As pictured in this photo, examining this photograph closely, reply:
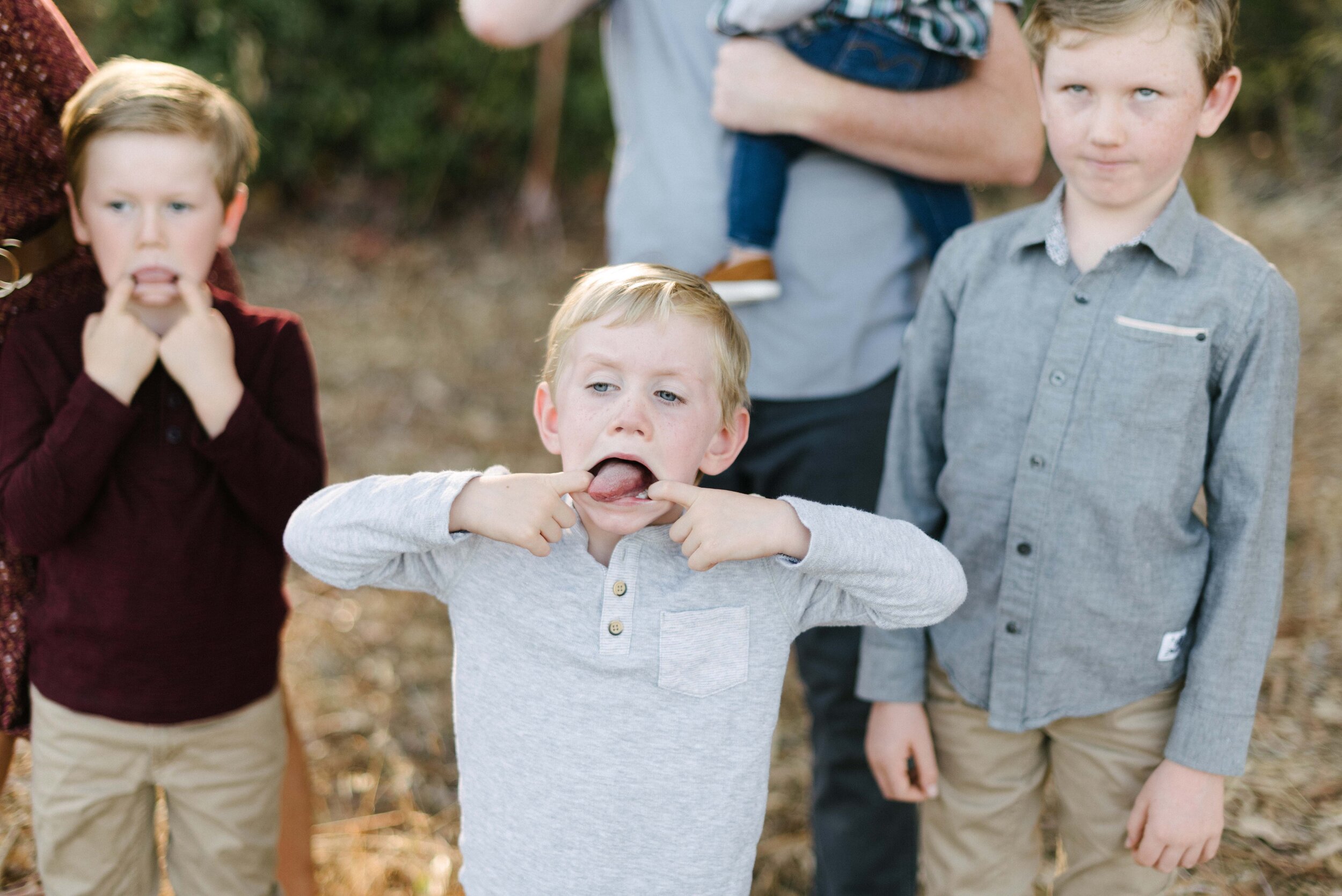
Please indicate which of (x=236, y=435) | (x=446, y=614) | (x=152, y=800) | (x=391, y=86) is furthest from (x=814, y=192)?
(x=391, y=86)

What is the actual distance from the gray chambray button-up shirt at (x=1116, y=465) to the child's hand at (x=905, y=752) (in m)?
0.11

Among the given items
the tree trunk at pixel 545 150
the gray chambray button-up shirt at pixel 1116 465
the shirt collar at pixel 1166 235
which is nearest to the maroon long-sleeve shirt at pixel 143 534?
the gray chambray button-up shirt at pixel 1116 465

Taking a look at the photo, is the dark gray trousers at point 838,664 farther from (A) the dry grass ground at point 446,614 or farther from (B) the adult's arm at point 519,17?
(B) the adult's arm at point 519,17

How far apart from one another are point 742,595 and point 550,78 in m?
6.46

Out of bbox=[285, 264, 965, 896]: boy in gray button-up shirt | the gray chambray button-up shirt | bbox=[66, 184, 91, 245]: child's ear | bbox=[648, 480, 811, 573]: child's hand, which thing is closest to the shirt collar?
the gray chambray button-up shirt

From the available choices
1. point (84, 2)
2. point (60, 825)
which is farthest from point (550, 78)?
point (60, 825)

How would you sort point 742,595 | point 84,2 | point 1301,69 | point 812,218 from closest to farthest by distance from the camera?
point 742,595 < point 812,218 < point 1301,69 < point 84,2

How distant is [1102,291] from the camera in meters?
1.78

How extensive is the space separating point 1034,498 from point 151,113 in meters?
1.49

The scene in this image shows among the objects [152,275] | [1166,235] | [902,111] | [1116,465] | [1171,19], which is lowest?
[1116,465]

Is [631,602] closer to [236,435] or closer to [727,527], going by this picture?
[727,527]

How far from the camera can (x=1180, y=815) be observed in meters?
1.75

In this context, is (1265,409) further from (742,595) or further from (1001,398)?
(742,595)

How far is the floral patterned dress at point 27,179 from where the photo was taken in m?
1.84
